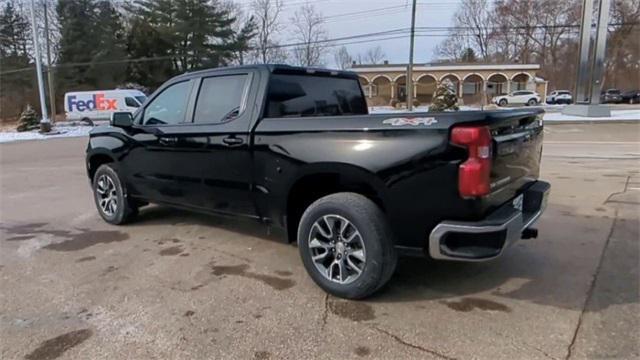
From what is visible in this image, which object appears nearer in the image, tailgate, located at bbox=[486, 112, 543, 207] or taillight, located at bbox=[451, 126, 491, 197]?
taillight, located at bbox=[451, 126, 491, 197]

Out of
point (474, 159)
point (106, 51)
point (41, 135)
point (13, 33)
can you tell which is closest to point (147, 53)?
point (106, 51)

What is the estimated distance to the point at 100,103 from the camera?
35875 mm

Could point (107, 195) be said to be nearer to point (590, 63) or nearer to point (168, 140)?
point (168, 140)

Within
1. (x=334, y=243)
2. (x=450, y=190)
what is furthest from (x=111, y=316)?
(x=450, y=190)

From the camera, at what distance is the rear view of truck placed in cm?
314

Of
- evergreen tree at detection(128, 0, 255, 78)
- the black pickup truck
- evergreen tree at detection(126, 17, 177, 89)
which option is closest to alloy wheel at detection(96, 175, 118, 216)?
the black pickup truck

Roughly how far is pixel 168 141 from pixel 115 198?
60.0 inches

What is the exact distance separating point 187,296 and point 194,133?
1656mm

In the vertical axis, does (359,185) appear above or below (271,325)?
above

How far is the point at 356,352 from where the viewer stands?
300 centimetres

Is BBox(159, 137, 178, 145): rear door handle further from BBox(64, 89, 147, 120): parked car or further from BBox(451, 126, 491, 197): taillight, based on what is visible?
BBox(64, 89, 147, 120): parked car

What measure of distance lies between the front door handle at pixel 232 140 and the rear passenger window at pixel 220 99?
188 mm

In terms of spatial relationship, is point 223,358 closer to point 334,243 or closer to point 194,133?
point 334,243

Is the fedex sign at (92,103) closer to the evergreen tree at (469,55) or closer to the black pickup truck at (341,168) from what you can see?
the black pickup truck at (341,168)
